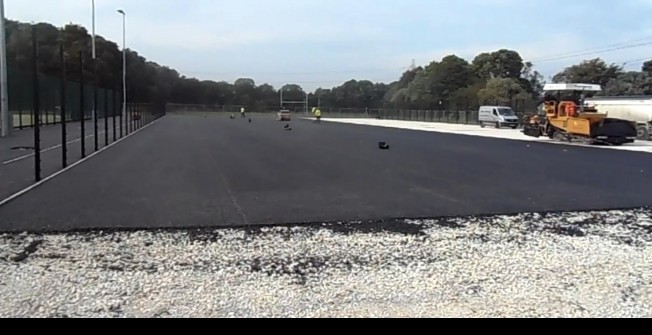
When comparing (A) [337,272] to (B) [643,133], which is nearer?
(A) [337,272]

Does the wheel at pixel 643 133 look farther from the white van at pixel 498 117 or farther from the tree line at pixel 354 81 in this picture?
the tree line at pixel 354 81

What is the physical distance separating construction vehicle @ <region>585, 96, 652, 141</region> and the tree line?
18.5 m

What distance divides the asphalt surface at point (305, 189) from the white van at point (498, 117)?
26.2 m

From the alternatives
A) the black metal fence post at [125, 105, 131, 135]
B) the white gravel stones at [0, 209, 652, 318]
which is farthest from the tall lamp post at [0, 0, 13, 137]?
the white gravel stones at [0, 209, 652, 318]

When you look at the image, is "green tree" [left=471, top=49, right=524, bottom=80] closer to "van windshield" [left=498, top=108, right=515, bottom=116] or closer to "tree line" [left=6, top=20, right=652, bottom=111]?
"tree line" [left=6, top=20, right=652, bottom=111]

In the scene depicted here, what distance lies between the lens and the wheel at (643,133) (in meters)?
28.3

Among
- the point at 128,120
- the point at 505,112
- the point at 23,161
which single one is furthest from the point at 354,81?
the point at 23,161

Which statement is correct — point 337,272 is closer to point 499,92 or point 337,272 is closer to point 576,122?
point 576,122

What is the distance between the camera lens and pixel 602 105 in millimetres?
31359

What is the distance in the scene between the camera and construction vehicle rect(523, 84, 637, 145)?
941 inches

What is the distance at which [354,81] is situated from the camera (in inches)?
4190

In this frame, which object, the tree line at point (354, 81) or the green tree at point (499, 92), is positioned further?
the green tree at point (499, 92)

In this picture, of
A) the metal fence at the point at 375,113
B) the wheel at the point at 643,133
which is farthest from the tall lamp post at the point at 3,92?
the metal fence at the point at 375,113

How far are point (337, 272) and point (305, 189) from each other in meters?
4.92
